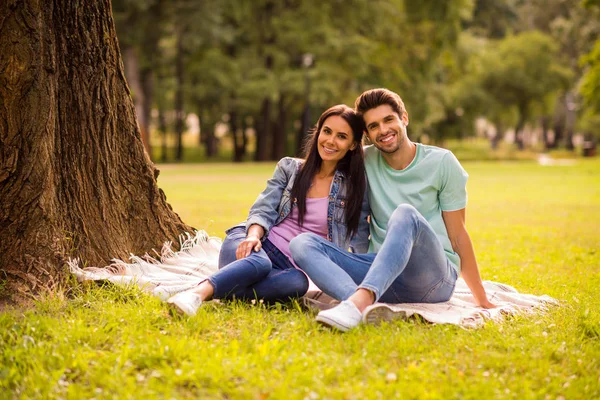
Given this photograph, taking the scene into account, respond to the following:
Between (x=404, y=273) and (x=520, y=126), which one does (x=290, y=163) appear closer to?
(x=404, y=273)

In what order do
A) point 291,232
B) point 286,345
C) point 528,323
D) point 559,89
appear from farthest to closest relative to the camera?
point 559,89, point 291,232, point 528,323, point 286,345

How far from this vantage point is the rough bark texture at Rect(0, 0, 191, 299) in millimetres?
4715

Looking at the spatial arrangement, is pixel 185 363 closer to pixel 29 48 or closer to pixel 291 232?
pixel 291 232

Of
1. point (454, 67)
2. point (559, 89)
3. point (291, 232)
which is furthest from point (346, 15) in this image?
point (291, 232)

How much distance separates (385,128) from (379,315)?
1450mm

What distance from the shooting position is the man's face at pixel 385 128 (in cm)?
488

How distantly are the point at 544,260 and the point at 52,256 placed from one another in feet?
18.1

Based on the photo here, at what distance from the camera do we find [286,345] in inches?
151

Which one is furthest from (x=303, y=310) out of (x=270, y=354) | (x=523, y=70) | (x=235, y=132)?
(x=523, y=70)

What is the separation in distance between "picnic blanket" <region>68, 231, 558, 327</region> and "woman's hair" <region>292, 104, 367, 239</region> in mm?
642

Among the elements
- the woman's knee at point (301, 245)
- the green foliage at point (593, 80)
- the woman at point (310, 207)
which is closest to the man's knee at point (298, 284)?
the woman at point (310, 207)

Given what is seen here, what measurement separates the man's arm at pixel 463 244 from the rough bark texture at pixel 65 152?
8.47 feet

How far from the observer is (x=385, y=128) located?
487 cm

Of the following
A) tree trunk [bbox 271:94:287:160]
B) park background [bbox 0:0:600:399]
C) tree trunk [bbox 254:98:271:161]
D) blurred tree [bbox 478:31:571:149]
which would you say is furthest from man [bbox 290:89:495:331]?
blurred tree [bbox 478:31:571:149]
